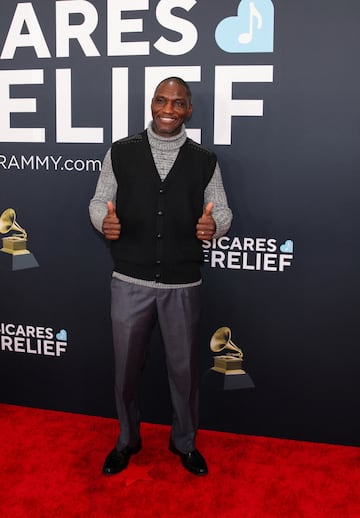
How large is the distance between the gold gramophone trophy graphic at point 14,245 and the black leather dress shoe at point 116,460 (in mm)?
1017

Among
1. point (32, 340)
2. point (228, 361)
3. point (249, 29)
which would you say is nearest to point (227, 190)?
point (249, 29)

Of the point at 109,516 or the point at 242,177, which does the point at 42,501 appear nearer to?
the point at 109,516

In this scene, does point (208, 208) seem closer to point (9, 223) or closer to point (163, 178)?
point (163, 178)

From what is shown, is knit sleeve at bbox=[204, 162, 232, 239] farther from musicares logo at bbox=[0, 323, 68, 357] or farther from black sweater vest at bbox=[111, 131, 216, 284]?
musicares logo at bbox=[0, 323, 68, 357]

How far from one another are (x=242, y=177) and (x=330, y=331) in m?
0.82

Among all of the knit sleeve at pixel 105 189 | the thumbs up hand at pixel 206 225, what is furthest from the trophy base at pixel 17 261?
the thumbs up hand at pixel 206 225

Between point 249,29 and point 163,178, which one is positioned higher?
point 249,29

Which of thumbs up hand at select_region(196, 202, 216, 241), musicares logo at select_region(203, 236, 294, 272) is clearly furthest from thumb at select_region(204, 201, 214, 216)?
musicares logo at select_region(203, 236, 294, 272)

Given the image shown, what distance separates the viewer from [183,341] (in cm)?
237

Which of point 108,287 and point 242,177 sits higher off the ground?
point 242,177

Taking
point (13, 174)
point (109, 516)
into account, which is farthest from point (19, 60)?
point (109, 516)

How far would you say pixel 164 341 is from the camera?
2393 mm

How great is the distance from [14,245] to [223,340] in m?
1.15

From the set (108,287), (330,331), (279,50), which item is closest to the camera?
(279,50)
